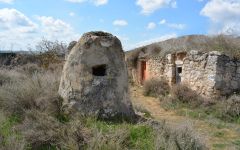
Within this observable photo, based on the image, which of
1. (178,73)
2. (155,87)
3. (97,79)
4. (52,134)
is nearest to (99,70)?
(97,79)

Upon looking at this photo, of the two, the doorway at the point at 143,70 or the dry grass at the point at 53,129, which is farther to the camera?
the doorway at the point at 143,70

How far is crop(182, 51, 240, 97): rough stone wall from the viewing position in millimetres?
12969

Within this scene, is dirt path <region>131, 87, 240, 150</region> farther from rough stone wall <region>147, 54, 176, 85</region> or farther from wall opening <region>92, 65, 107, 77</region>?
rough stone wall <region>147, 54, 176, 85</region>

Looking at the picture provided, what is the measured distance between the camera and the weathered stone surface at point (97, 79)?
738cm

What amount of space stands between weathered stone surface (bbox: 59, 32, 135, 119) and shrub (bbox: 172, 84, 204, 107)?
5.72 meters

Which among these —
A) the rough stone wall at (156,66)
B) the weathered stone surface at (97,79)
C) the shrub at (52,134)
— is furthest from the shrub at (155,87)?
the shrub at (52,134)

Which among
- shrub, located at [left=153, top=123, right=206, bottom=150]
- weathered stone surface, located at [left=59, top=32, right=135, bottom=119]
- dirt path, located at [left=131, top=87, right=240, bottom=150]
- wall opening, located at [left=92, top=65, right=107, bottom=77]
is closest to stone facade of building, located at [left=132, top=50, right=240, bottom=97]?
dirt path, located at [left=131, top=87, right=240, bottom=150]

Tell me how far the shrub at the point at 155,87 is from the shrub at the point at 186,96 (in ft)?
7.05

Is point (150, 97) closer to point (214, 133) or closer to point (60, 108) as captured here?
point (214, 133)

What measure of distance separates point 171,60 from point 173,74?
0.70 metres

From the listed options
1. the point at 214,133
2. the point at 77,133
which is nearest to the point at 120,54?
the point at 77,133

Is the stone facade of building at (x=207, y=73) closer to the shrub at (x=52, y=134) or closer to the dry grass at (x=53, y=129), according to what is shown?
the dry grass at (x=53, y=129)

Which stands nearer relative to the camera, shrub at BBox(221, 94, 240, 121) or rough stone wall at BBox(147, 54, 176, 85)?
shrub at BBox(221, 94, 240, 121)

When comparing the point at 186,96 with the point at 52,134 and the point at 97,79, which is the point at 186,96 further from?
the point at 52,134
